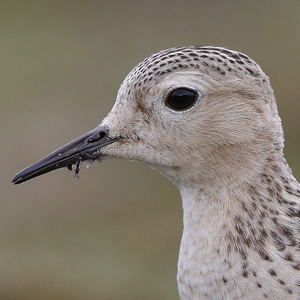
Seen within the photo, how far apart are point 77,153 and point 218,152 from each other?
0.85 m

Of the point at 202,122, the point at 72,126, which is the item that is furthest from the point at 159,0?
the point at 202,122

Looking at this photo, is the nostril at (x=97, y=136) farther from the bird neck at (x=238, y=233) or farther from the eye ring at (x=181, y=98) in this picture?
the bird neck at (x=238, y=233)

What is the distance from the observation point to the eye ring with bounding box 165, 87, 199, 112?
14.2 feet

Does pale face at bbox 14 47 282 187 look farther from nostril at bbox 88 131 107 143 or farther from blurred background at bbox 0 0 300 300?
blurred background at bbox 0 0 300 300

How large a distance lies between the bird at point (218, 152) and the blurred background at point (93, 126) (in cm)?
526

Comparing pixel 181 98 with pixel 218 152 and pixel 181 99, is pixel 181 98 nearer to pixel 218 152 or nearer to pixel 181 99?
pixel 181 99

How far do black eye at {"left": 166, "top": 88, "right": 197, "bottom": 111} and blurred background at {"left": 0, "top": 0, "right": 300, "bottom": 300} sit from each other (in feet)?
18.0

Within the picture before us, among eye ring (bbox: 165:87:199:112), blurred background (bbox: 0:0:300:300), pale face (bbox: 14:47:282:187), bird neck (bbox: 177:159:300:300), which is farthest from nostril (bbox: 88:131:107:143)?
blurred background (bbox: 0:0:300:300)

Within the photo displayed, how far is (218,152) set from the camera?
439 cm

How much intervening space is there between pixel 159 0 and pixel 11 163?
7.24 meters

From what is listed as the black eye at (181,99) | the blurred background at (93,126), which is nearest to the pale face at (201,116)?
the black eye at (181,99)

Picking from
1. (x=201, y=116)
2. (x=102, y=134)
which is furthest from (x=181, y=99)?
(x=102, y=134)

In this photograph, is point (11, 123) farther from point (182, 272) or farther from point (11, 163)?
point (182, 272)

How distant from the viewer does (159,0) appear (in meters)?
18.5
